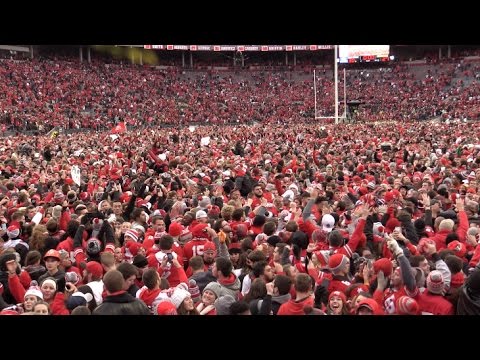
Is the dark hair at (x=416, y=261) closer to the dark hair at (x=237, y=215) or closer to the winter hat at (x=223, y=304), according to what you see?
the winter hat at (x=223, y=304)

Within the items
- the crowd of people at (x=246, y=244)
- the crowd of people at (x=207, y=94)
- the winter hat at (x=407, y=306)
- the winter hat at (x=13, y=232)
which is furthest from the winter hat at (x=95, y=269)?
the crowd of people at (x=207, y=94)

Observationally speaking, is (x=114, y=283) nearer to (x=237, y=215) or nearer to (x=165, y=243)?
(x=165, y=243)

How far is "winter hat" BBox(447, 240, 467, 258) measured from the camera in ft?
20.2

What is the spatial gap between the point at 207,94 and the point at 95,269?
2103 inches

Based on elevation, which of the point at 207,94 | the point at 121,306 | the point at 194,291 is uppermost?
the point at 207,94

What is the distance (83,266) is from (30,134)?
98.6ft

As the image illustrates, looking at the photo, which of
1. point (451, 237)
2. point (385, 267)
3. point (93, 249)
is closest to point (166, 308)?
point (385, 267)

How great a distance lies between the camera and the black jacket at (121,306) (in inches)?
163

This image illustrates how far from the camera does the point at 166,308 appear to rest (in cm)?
452

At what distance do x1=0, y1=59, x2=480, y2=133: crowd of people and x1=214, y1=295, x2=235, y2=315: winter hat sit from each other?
112 ft

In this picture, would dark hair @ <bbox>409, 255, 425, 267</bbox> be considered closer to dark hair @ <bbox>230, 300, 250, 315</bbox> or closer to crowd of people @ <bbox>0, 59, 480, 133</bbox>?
dark hair @ <bbox>230, 300, 250, 315</bbox>
